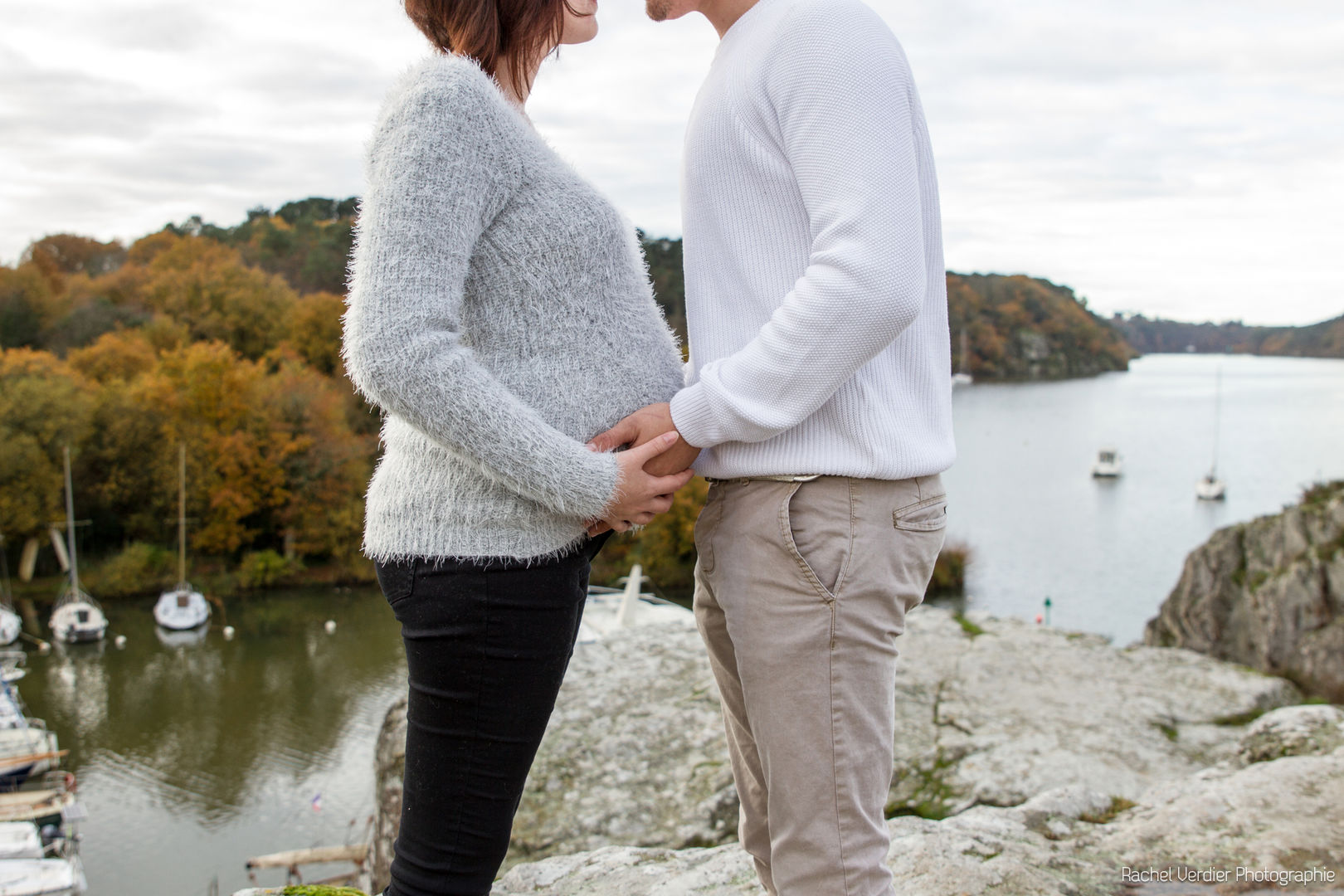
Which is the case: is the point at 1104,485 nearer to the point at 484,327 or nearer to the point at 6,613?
the point at 6,613

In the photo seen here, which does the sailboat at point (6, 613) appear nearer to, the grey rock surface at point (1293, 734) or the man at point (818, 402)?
the grey rock surface at point (1293, 734)

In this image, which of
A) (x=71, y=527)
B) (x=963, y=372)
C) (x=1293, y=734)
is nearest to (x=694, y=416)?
(x=1293, y=734)

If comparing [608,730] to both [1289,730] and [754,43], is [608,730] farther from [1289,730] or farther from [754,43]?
[754,43]

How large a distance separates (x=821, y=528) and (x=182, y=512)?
3168cm

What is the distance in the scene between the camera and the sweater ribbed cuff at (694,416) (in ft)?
4.50

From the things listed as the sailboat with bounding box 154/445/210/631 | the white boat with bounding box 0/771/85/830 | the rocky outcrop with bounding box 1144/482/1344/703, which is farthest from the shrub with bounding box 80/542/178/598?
the rocky outcrop with bounding box 1144/482/1344/703

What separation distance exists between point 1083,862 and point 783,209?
1894 mm

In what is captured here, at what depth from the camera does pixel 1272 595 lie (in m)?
11.8

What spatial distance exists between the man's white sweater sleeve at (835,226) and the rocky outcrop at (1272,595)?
10650mm

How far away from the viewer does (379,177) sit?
1.32m

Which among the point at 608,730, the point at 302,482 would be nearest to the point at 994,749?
the point at 608,730

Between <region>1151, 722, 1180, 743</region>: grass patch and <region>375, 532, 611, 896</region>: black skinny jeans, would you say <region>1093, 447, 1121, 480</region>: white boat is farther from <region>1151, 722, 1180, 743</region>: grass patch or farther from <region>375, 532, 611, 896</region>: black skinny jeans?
<region>375, 532, 611, 896</region>: black skinny jeans

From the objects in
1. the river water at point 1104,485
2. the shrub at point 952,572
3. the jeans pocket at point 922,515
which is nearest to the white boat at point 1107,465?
the river water at point 1104,485

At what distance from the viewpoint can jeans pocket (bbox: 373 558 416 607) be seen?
138cm
